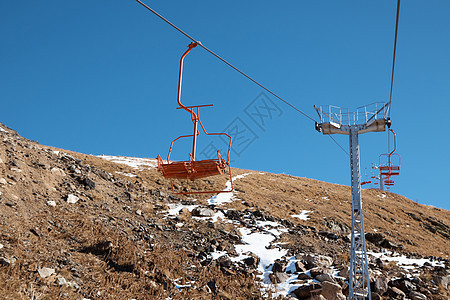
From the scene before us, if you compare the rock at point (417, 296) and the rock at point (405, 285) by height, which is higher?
the rock at point (405, 285)

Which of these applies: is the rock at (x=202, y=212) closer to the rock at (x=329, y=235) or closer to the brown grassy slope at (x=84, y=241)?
the brown grassy slope at (x=84, y=241)

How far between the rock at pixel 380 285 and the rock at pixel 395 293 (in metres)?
0.21

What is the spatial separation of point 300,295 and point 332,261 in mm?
4959

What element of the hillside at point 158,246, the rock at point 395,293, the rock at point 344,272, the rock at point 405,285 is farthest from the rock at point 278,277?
the rock at point 405,285

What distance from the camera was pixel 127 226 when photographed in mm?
18609

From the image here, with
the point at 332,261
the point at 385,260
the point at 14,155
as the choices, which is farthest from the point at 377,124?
the point at 14,155

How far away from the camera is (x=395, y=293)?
16234mm

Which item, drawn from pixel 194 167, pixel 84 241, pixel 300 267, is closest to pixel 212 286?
pixel 300 267

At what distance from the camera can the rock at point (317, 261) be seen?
701 inches

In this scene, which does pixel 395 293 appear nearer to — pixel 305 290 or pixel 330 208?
pixel 305 290

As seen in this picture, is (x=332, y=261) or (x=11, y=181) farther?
(x=332, y=261)

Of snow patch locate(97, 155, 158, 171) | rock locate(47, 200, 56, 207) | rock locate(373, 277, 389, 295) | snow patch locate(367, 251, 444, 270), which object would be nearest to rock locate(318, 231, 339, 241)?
snow patch locate(367, 251, 444, 270)

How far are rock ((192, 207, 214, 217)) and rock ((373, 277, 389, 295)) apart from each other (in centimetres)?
1050

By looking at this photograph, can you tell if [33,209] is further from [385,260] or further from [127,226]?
[385,260]
